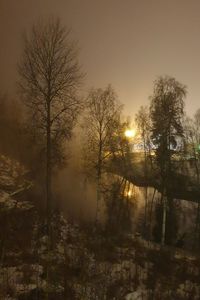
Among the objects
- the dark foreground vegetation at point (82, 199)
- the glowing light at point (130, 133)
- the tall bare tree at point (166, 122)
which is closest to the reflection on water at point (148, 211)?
the dark foreground vegetation at point (82, 199)

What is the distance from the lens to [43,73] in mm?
15430

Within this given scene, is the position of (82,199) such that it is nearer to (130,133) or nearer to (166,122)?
(130,133)

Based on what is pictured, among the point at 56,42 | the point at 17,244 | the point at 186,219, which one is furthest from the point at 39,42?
the point at 186,219

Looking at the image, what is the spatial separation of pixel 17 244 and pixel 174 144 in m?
11.2

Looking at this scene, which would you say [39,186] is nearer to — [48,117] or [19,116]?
[19,116]

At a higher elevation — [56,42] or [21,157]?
[56,42]

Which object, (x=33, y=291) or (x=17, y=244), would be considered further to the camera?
(x=17, y=244)

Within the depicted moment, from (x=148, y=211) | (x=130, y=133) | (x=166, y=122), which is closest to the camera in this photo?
(x=166, y=122)

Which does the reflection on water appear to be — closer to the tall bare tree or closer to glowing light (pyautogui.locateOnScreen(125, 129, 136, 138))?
glowing light (pyautogui.locateOnScreen(125, 129, 136, 138))

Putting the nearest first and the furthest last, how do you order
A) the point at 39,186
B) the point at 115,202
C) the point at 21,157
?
1. the point at 39,186
2. the point at 21,157
3. the point at 115,202

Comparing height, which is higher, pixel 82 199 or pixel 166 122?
pixel 166 122

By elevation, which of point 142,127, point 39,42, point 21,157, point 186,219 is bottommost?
point 186,219

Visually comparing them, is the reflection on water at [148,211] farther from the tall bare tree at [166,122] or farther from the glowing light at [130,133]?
the tall bare tree at [166,122]

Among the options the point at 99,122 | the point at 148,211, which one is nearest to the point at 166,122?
the point at 99,122
